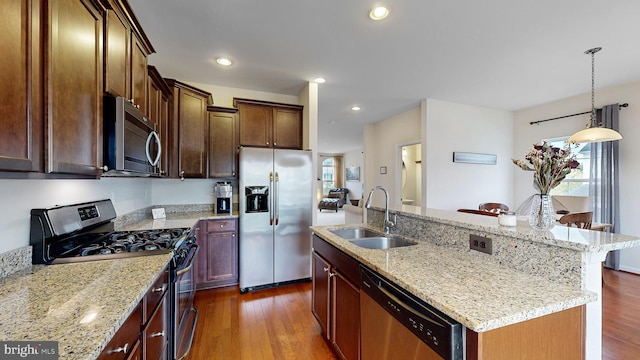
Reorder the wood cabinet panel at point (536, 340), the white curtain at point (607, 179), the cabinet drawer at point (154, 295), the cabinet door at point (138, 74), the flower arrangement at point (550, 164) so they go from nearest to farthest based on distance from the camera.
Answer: the wood cabinet panel at point (536, 340)
the cabinet drawer at point (154, 295)
the flower arrangement at point (550, 164)
the cabinet door at point (138, 74)
the white curtain at point (607, 179)

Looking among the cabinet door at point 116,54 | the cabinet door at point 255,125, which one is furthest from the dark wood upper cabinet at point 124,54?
the cabinet door at point 255,125

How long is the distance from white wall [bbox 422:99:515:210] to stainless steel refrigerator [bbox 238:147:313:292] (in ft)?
7.35

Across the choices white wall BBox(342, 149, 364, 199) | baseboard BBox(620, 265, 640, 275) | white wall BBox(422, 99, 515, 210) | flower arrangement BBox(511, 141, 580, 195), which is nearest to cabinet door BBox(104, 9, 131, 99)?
flower arrangement BBox(511, 141, 580, 195)

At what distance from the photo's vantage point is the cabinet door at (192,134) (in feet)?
9.82

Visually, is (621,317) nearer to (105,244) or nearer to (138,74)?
(105,244)

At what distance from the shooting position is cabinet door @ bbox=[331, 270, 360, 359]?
152 centimetres

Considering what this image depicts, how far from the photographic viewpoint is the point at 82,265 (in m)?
1.32

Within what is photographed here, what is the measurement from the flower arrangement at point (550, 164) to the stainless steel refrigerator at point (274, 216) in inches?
90.6

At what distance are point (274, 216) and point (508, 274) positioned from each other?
2.40 m

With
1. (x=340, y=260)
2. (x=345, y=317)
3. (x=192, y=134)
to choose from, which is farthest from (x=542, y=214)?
(x=192, y=134)

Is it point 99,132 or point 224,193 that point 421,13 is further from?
point 224,193

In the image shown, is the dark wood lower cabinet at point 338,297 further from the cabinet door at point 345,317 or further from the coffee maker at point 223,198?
the coffee maker at point 223,198

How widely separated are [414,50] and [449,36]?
13.9 inches

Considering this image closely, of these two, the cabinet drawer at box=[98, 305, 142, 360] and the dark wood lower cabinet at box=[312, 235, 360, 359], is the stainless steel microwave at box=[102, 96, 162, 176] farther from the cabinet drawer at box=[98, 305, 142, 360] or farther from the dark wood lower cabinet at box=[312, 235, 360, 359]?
the dark wood lower cabinet at box=[312, 235, 360, 359]
